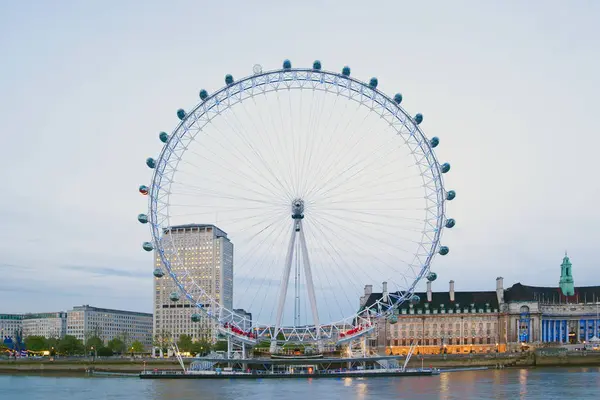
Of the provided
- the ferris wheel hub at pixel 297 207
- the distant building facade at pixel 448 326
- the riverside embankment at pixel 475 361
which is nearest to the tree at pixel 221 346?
the distant building facade at pixel 448 326

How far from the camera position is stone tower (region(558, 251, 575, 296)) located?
144m

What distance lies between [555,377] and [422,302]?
6218cm

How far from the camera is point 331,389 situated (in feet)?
219

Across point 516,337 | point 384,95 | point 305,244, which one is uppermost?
point 384,95

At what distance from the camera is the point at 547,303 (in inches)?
5507

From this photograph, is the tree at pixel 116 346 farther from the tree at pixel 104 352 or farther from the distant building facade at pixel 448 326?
the distant building facade at pixel 448 326

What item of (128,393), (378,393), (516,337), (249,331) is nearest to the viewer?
(378,393)

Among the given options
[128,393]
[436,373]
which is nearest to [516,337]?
[436,373]

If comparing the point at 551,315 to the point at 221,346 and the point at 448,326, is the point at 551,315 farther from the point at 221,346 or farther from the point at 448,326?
the point at 221,346

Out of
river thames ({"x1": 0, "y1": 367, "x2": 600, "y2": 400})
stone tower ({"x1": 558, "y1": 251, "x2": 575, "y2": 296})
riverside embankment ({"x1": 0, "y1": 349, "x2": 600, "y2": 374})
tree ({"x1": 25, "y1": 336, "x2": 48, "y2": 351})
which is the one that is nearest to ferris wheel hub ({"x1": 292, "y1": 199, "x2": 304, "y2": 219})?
river thames ({"x1": 0, "y1": 367, "x2": 600, "y2": 400})

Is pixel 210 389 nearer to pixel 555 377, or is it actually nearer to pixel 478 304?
pixel 555 377

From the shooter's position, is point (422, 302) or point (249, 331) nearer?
point (249, 331)

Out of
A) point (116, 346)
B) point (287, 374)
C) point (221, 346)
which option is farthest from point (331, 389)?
point (116, 346)

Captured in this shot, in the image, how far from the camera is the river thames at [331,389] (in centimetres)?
5956
